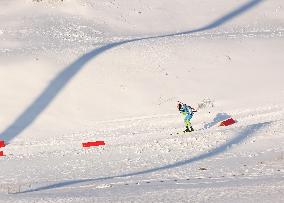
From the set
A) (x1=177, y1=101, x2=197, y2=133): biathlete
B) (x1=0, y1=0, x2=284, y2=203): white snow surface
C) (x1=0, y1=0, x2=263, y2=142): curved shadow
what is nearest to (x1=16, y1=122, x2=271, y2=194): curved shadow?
(x1=0, y1=0, x2=284, y2=203): white snow surface

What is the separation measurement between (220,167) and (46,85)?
8898mm

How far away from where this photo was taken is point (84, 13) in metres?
31.0

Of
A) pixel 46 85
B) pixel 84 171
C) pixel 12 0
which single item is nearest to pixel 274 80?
pixel 46 85

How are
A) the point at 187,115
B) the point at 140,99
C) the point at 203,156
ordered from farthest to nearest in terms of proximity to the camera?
the point at 140,99
the point at 187,115
the point at 203,156

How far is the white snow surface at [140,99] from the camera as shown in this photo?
50.4 ft

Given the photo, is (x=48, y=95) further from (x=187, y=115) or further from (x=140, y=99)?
(x=187, y=115)

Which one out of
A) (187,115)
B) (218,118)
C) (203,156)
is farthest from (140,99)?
(203,156)

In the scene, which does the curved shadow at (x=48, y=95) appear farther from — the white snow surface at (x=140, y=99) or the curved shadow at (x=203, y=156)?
the curved shadow at (x=203, y=156)

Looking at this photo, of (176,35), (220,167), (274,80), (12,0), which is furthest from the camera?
(12,0)

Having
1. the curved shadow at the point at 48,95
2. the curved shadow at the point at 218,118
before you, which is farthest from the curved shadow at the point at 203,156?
the curved shadow at the point at 48,95

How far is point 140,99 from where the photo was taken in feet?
75.9

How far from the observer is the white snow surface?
1536cm

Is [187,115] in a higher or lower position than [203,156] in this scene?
higher

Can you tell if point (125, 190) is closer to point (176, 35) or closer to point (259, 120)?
point (259, 120)
